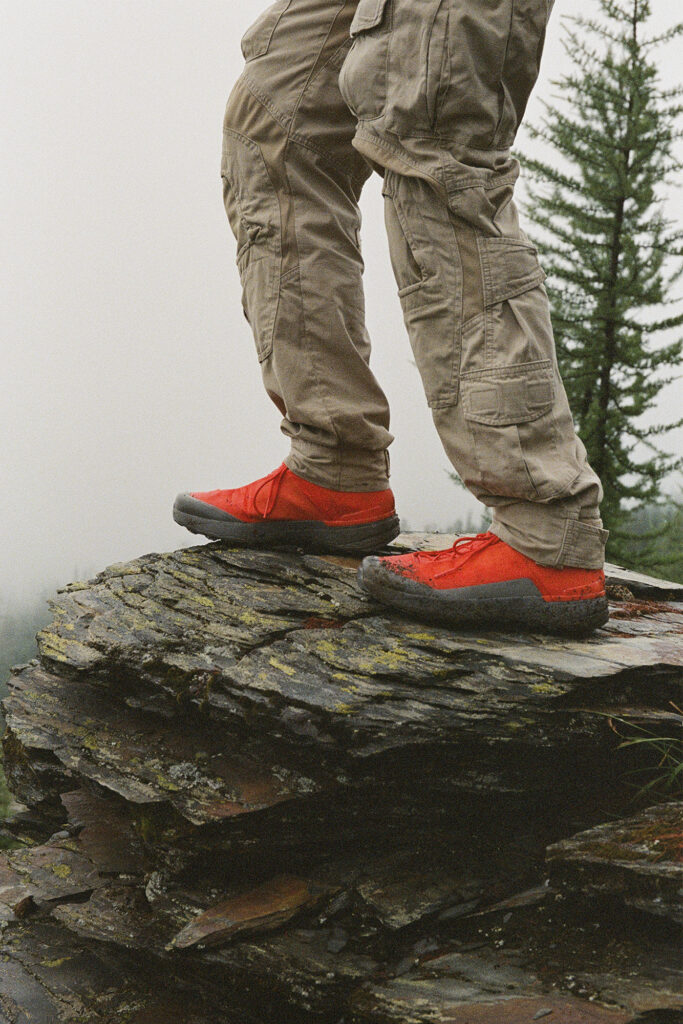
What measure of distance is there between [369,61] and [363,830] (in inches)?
115

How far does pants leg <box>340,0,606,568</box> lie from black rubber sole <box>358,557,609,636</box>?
0.20m

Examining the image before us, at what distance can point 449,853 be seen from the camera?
11.1ft

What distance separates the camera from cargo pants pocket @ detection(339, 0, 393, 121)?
9.81 feet

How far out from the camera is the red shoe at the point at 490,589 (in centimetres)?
330

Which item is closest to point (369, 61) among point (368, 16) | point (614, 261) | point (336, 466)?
point (368, 16)

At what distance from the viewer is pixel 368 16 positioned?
3.04 metres

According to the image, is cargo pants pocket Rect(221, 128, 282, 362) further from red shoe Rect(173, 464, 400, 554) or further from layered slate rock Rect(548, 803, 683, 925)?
layered slate rock Rect(548, 803, 683, 925)

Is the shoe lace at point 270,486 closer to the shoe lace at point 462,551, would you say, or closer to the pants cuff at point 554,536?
the shoe lace at point 462,551

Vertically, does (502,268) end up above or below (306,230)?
below

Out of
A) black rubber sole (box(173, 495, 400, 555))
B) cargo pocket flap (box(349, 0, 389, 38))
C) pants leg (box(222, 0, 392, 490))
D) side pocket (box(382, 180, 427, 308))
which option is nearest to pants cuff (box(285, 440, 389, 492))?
pants leg (box(222, 0, 392, 490))

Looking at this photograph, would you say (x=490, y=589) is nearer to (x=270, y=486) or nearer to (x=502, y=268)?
(x=502, y=268)

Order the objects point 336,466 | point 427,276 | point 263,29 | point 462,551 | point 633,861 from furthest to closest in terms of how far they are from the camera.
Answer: point 336,466 → point 263,29 → point 462,551 → point 427,276 → point 633,861

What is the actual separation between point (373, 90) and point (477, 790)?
2.61 meters

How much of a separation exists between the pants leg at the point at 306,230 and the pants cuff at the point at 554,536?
101 cm
